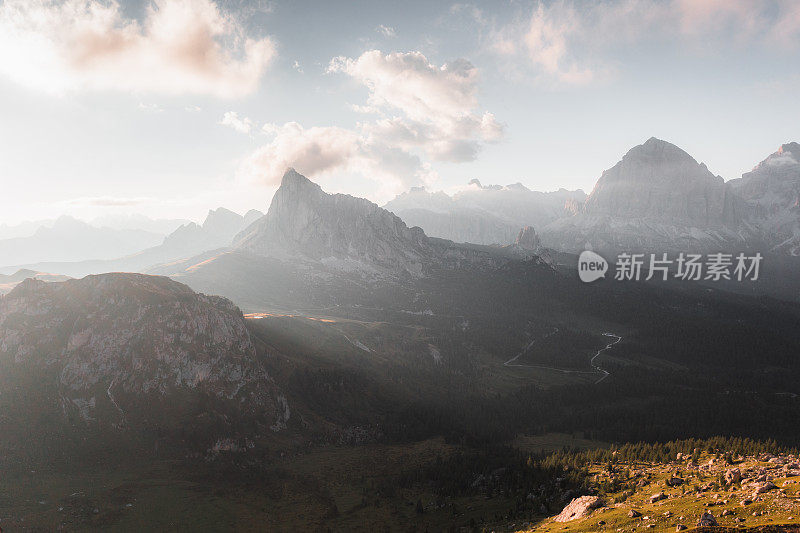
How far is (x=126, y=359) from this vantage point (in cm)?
14688

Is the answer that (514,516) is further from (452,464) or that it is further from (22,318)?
(22,318)

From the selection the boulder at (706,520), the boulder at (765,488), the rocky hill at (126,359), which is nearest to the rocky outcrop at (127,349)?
the rocky hill at (126,359)

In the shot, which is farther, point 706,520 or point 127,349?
point 127,349

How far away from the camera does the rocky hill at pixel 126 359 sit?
448ft

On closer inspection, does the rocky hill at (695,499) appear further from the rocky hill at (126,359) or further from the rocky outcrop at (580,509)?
the rocky hill at (126,359)

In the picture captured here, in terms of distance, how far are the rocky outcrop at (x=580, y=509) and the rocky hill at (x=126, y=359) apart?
11786 centimetres

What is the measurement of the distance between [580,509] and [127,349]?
5924 inches

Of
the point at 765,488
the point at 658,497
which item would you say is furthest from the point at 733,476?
the point at 658,497

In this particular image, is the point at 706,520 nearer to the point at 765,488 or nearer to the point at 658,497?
the point at 765,488

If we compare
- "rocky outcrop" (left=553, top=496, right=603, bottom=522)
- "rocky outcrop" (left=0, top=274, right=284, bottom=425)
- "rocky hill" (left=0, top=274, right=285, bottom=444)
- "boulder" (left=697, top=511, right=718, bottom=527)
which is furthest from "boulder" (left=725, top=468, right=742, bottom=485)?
"rocky outcrop" (left=0, top=274, right=284, bottom=425)

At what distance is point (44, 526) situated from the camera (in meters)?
88.8

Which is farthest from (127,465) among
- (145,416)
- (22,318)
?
(22,318)

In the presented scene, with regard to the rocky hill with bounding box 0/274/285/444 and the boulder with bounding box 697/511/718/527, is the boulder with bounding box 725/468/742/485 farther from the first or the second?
the rocky hill with bounding box 0/274/285/444

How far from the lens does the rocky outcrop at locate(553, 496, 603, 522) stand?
224 ft
